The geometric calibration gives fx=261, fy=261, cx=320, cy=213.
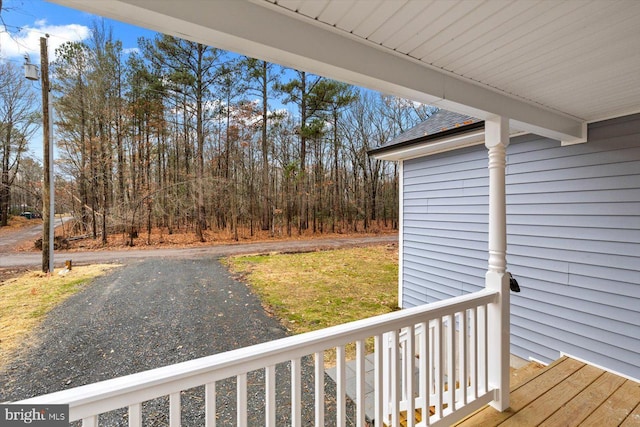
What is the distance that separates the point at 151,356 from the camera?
3154 mm

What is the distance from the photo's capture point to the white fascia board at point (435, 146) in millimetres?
3045

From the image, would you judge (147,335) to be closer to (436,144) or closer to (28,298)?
(28,298)

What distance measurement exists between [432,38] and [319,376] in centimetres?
157

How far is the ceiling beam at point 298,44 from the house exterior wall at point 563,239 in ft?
5.19

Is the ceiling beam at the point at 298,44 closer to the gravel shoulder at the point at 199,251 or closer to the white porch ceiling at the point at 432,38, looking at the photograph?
the white porch ceiling at the point at 432,38

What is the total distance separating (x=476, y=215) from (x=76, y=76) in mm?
8278

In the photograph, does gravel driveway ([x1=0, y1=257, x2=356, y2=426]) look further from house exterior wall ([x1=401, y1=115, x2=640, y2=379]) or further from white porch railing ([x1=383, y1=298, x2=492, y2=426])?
house exterior wall ([x1=401, y1=115, x2=640, y2=379])

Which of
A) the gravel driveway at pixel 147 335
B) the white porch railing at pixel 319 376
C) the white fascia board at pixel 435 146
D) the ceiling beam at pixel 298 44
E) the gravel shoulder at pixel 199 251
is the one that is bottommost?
the gravel driveway at pixel 147 335

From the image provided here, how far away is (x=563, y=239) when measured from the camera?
103 inches

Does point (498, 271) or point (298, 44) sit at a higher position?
point (298, 44)

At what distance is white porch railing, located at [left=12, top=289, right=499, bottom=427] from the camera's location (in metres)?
0.80

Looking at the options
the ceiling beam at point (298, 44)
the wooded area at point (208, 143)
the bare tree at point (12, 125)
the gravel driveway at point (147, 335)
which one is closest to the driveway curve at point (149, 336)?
the gravel driveway at point (147, 335)

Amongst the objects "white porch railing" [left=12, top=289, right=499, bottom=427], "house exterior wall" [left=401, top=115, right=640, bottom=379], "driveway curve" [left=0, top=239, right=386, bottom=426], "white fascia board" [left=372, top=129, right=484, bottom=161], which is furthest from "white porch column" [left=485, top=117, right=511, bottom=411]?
"driveway curve" [left=0, top=239, right=386, bottom=426]

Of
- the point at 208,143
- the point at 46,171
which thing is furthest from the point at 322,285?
the point at 208,143
